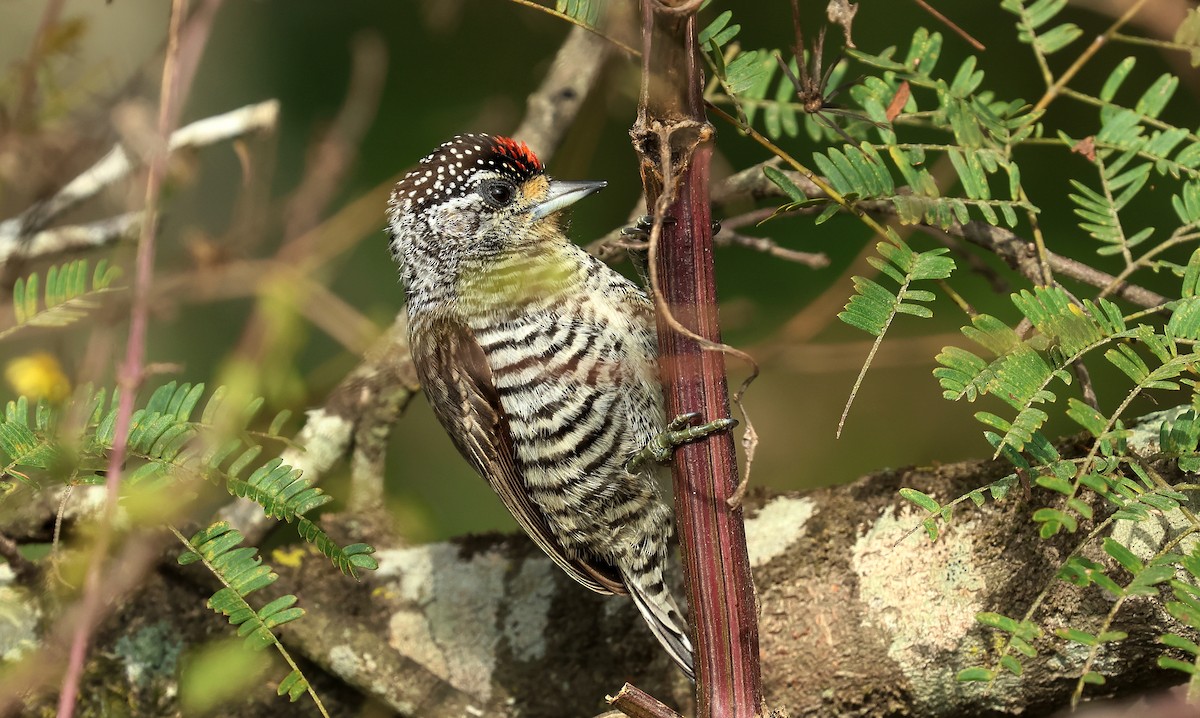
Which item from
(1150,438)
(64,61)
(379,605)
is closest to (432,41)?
(64,61)

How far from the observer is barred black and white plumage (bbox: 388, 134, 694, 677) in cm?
249

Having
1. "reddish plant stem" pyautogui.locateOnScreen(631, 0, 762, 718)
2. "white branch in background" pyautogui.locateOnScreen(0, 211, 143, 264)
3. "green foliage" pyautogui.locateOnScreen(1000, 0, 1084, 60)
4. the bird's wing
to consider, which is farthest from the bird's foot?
"white branch in background" pyautogui.locateOnScreen(0, 211, 143, 264)

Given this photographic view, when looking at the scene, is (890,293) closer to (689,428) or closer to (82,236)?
(689,428)

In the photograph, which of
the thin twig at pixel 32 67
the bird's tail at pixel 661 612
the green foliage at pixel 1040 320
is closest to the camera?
the green foliage at pixel 1040 320

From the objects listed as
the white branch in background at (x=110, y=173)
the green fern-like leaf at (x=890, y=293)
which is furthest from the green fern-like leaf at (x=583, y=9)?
the white branch in background at (x=110, y=173)

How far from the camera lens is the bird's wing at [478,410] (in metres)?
2.59

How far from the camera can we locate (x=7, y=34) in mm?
4473

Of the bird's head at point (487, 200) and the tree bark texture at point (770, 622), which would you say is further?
the bird's head at point (487, 200)

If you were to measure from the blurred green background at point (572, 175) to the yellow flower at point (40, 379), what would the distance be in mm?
1142

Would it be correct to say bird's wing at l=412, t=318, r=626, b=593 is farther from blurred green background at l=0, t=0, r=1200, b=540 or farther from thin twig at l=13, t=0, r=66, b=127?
thin twig at l=13, t=0, r=66, b=127

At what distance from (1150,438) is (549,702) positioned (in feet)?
4.40

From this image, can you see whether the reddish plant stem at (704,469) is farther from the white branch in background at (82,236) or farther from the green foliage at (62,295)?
the white branch in background at (82,236)

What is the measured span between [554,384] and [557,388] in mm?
12

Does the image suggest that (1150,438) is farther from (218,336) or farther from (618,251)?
(218,336)
